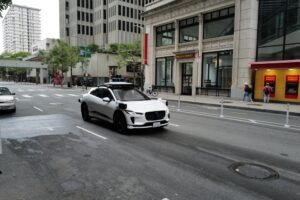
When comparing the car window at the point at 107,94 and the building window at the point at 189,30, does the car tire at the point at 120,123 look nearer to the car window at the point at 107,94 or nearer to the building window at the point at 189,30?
the car window at the point at 107,94

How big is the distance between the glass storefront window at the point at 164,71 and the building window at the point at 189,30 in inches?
125

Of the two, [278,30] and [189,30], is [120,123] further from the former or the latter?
[189,30]

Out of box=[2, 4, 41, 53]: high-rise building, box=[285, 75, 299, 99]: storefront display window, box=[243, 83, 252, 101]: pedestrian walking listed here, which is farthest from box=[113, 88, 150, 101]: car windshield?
box=[2, 4, 41, 53]: high-rise building

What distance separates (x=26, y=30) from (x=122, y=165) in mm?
209964

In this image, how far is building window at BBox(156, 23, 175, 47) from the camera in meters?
33.6

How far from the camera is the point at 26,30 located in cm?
18900

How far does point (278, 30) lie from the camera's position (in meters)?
22.5

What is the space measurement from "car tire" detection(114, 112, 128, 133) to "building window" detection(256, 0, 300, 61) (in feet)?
59.0

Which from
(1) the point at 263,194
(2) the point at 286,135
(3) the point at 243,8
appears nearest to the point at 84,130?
(1) the point at 263,194

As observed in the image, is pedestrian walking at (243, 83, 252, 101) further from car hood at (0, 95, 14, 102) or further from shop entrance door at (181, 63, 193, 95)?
car hood at (0, 95, 14, 102)

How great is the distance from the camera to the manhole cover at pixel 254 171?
17.6 feet

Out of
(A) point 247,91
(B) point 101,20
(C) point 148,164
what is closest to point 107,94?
(C) point 148,164

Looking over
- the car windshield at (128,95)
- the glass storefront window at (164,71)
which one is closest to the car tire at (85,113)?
the car windshield at (128,95)

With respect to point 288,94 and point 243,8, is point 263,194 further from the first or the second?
point 243,8
